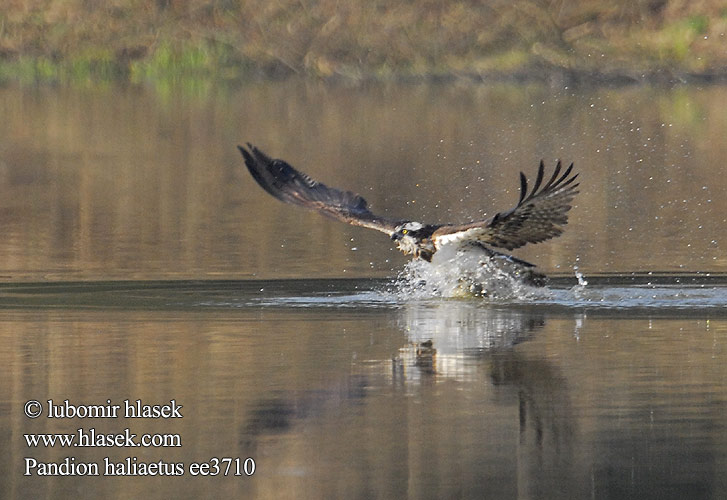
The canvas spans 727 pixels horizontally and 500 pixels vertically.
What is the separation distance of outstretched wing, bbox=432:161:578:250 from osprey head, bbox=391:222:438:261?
6cm

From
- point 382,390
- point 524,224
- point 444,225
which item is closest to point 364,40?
point 444,225

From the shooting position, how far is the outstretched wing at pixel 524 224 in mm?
12445

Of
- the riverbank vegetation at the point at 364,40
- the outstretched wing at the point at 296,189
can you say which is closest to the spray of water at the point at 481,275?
the outstretched wing at the point at 296,189

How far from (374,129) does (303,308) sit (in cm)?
1831

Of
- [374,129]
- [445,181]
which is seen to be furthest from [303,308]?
[374,129]

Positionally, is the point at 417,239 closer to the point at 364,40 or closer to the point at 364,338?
the point at 364,338

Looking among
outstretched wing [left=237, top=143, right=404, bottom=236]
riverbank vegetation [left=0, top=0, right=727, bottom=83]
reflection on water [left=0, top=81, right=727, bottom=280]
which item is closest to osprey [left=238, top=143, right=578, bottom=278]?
outstretched wing [left=237, top=143, right=404, bottom=236]

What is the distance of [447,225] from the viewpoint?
43.8 ft

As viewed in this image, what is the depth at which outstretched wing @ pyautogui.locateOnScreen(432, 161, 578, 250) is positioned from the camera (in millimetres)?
12445

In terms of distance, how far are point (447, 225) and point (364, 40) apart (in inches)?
1130

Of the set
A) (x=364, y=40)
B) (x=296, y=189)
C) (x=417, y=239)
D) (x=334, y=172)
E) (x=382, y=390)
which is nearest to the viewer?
(x=382, y=390)

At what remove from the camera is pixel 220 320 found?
12359 millimetres

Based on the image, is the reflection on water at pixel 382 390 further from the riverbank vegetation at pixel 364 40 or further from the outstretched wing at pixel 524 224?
the riverbank vegetation at pixel 364 40

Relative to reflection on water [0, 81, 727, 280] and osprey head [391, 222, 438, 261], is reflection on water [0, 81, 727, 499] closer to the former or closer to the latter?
reflection on water [0, 81, 727, 280]
